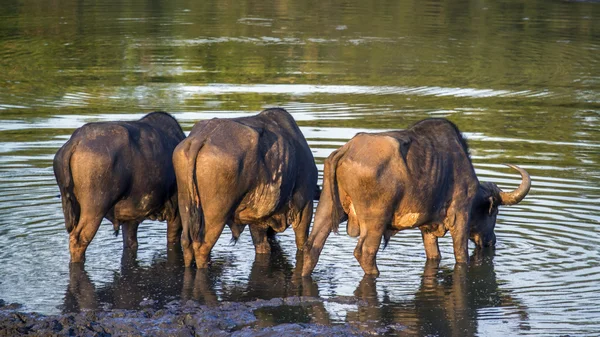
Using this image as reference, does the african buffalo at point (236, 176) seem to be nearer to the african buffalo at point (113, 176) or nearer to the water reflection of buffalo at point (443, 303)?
the african buffalo at point (113, 176)

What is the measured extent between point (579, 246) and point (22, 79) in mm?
15999

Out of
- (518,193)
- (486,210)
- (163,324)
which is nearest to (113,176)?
(163,324)

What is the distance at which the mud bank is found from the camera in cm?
940

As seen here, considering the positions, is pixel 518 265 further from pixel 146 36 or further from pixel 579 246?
pixel 146 36

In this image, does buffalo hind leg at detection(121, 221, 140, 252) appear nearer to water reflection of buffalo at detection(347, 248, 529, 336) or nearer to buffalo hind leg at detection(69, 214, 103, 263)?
buffalo hind leg at detection(69, 214, 103, 263)

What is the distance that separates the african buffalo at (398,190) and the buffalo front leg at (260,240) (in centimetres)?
111

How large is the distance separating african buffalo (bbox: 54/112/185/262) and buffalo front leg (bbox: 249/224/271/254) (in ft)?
3.11

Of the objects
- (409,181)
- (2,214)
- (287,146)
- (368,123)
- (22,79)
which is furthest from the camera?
(22,79)

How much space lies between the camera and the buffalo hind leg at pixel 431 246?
1212cm

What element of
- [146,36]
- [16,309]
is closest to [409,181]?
[16,309]

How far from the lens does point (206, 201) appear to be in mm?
11344

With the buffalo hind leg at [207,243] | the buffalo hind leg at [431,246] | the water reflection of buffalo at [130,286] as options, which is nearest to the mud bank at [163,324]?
the water reflection of buffalo at [130,286]

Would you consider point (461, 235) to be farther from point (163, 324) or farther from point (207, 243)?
point (163, 324)

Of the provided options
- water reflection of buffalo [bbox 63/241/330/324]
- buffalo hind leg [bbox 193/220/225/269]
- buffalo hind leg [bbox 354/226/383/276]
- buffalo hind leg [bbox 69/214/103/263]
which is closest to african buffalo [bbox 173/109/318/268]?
buffalo hind leg [bbox 193/220/225/269]
